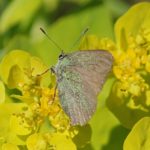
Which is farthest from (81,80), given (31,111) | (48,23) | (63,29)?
(48,23)

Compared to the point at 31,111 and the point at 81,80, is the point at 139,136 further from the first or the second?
the point at 31,111

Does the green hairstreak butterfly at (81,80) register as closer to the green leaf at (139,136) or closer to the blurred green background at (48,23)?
the green leaf at (139,136)

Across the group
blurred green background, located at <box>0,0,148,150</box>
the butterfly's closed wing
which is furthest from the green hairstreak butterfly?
blurred green background, located at <box>0,0,148,150</box>

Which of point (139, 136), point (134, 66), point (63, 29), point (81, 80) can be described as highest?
point (63, 29)

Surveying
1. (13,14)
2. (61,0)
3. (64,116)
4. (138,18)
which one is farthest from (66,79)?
(61,0)

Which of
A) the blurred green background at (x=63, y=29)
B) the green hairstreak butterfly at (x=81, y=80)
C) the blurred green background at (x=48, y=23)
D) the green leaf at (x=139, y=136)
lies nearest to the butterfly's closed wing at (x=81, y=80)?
the green hairstreak butterfly at (x=81, y=80)

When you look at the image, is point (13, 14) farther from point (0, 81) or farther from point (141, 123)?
point (141, 123)
